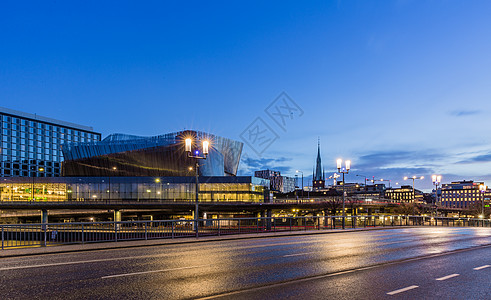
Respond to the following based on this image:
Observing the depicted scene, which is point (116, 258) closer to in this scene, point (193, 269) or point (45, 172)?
point (193, 269)

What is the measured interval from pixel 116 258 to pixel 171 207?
8078 cm

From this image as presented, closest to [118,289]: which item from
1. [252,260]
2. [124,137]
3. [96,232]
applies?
[252,260]

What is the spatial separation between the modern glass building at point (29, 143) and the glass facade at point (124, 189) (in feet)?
118

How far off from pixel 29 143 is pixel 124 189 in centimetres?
6840

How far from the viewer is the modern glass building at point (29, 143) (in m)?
142

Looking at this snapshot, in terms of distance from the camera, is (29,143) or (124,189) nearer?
(124,189)

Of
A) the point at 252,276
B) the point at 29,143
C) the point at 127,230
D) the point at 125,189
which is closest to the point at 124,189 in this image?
the point at 125,189

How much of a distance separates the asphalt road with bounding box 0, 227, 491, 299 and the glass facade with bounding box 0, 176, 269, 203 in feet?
287

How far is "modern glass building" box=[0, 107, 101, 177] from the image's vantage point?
5600 inches

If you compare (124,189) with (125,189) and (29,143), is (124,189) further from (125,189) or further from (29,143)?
(29,143)

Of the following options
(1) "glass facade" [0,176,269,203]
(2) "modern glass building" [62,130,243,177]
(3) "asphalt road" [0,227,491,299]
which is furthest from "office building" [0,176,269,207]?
(3) "asphalt road" [0,227,491,299]

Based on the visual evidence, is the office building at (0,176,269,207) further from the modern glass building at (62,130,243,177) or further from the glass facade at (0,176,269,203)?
the modern glass building at (62,130,243,177)

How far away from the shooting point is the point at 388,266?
1286 cm

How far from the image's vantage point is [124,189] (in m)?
103
